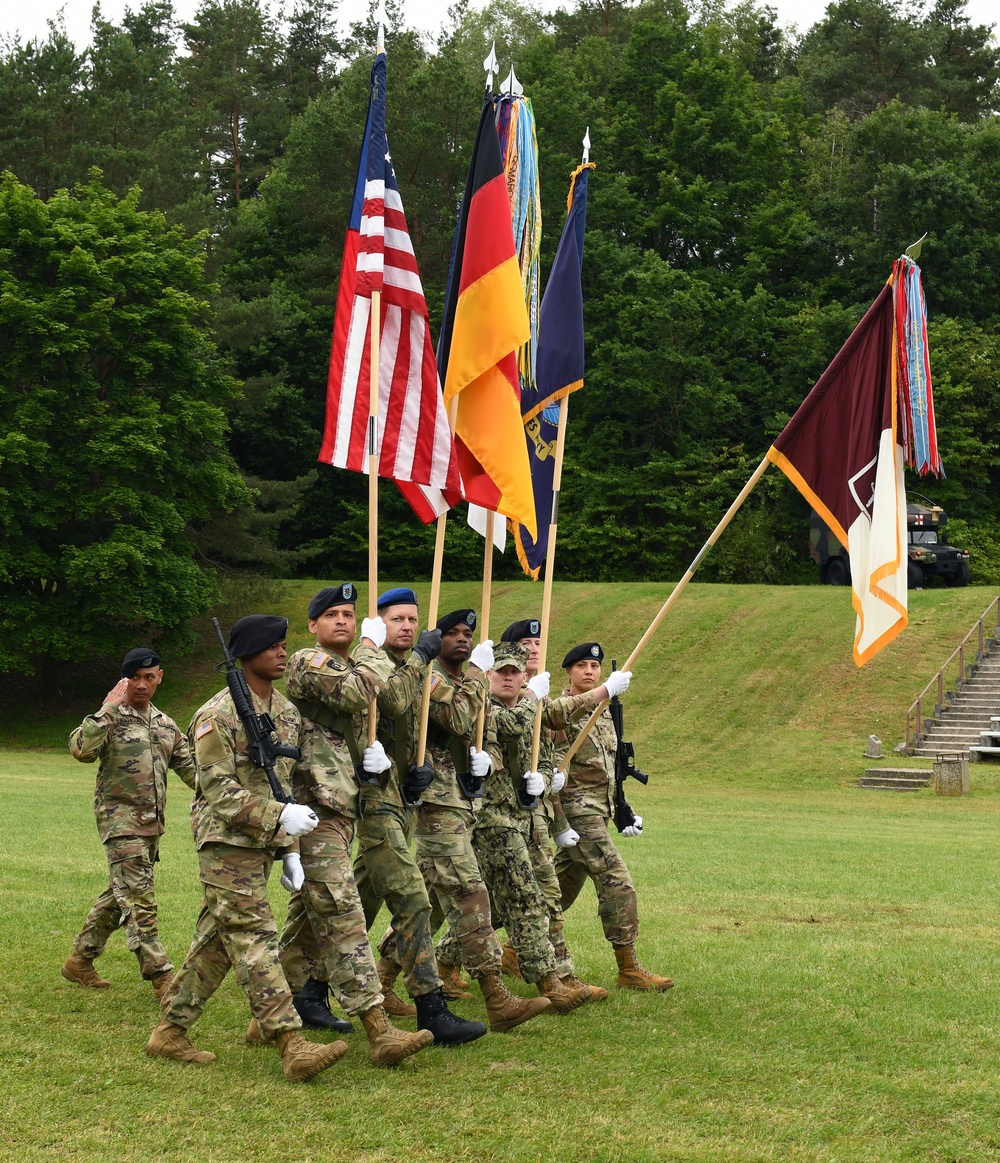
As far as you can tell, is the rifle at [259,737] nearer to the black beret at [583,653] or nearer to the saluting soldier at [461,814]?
the saluting soldier at [461,814]

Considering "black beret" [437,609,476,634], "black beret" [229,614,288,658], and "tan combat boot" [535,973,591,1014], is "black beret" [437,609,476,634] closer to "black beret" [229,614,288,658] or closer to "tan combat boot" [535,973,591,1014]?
"black beret" [229,614,288,658]

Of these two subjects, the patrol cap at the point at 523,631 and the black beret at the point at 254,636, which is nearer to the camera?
the black beret at the point at 254,636

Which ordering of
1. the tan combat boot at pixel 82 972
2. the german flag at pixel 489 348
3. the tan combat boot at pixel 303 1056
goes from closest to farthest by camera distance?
the tan combat boot at pixel 303 1056 → the tan combat boot at pixel 82 972 → the german flag at pixel 489 348

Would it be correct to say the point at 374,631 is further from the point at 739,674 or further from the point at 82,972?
the point at 739,674

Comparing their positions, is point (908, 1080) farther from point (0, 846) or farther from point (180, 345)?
point (180, 345)

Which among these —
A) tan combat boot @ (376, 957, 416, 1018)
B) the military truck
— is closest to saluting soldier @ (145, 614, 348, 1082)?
tan combat boot @ (376, 957, 416, 1018)

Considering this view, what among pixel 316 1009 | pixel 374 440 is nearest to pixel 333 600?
pixel 374 440

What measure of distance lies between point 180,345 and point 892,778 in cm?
2462

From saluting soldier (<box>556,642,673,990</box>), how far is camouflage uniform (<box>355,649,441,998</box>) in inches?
56.2

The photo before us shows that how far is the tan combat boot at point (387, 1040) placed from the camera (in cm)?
736

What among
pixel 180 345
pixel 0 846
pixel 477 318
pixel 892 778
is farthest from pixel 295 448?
pixel 477 318

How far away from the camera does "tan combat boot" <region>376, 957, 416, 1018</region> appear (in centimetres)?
879

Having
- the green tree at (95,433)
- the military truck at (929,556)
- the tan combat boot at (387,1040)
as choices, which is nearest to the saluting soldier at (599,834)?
the tan combat boot at (387,1040)

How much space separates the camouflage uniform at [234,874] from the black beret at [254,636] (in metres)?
0.28
